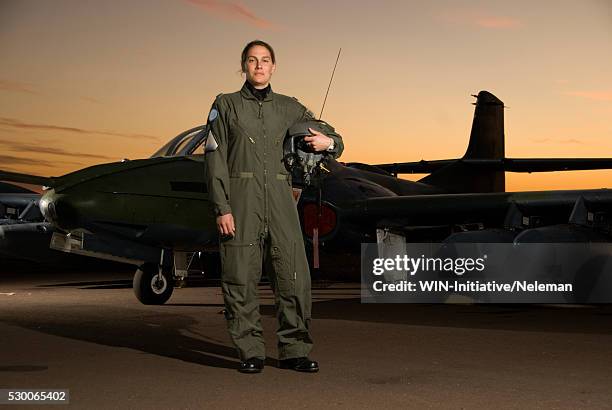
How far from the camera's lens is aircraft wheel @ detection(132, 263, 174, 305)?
37.6 ft

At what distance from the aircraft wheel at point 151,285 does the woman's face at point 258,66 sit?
622cm

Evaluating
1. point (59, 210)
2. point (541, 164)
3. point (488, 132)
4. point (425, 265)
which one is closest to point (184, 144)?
point (59, 210)

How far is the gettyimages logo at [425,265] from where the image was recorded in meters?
13.2

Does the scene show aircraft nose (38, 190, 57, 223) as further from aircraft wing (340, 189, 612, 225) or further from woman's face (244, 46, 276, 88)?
aircraft wing (340, 189, 612, 225)

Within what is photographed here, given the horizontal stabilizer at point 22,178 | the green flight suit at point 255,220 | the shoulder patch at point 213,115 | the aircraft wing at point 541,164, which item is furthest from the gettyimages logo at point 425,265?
the shoulder patch at point 213,115

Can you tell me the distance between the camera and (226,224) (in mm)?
5449

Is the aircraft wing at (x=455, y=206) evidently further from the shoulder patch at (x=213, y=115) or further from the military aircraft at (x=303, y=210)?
the shoulder patch at (x=213, y=115)

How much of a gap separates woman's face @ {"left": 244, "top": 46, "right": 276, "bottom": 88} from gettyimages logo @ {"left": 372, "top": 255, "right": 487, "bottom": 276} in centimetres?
782

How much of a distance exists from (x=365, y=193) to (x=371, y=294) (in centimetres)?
175

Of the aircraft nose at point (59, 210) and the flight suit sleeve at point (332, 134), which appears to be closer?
the flight suit sleeve at point (332, 134)

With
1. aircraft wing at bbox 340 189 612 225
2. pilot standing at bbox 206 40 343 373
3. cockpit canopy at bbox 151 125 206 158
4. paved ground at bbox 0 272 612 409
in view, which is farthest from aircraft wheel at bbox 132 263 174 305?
pilot standing at bbox 206 40 343 373

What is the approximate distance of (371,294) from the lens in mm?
14070

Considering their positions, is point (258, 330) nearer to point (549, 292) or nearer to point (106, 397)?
point (106, 397)

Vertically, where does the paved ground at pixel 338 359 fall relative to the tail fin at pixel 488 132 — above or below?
below
